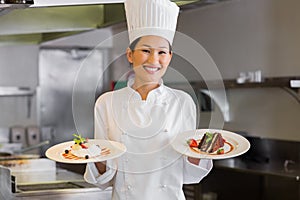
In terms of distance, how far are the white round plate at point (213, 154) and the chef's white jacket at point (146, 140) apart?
0.02 metres

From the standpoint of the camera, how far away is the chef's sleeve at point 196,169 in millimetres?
1966

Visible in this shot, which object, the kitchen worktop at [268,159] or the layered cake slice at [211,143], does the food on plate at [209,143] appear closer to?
the layered cake slice at [211,143]

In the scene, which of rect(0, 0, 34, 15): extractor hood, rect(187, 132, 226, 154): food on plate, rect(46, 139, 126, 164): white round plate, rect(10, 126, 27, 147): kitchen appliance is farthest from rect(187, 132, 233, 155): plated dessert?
rect(10, 126, 27, 147): kitchen appliance

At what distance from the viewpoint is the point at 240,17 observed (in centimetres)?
473

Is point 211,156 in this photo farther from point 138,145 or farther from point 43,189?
point 43,189

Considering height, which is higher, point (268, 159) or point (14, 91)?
point (14, 91)

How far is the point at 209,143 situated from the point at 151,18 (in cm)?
40

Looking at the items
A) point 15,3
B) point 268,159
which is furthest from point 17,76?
point 15,3

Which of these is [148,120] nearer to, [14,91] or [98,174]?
[98,174]

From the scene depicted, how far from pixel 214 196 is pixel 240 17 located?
1.29 metres

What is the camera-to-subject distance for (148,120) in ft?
6.39

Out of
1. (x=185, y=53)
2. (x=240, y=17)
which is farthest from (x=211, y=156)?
(x=240, y=17)

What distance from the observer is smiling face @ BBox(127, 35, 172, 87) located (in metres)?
1.92

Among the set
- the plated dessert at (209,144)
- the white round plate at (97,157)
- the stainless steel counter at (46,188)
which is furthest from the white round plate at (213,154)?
the stainless steel counter at (46,188)
